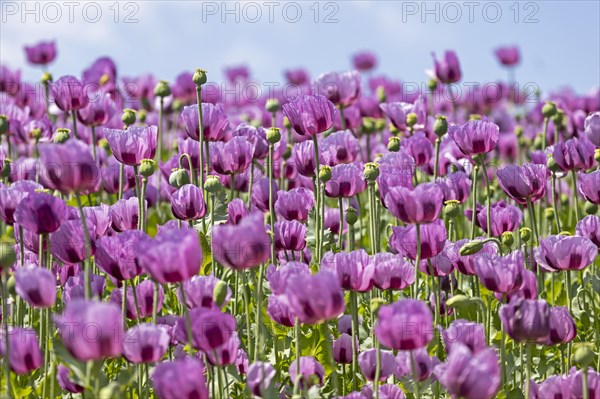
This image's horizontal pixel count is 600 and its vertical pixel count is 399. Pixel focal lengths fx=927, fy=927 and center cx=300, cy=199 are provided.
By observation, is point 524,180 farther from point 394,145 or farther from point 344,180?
point 394,145

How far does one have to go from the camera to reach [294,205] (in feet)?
12.8

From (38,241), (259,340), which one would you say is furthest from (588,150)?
(38,241)

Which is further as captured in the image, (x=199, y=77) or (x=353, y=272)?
(x=199, y=77)

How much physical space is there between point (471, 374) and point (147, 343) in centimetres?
93

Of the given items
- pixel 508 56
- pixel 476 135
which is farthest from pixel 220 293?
pixel 508 56

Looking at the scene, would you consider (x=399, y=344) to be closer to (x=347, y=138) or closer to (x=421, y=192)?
(x=421, y=192)

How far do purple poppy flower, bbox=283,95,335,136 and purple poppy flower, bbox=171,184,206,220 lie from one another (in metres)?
0.49

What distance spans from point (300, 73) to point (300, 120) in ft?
28.6

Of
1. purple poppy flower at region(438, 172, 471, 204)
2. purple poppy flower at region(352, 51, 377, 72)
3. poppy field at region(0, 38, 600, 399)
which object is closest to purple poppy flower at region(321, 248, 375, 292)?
poppy field at region(0, 38, 600, 399)

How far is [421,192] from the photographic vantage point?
2.92 meters

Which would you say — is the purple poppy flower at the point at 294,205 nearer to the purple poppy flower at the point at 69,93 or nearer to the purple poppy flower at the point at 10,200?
the purple poppy flower at the point at 10,200

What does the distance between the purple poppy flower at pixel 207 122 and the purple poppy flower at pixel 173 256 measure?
1737 mm

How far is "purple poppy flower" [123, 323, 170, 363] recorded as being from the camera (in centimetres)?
262

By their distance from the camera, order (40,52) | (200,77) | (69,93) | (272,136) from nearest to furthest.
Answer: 1. (272,136)
2. (200,77)
3. (69,93)
4. (40,52)
